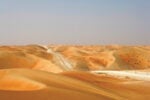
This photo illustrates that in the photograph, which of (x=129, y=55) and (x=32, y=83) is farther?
(x=129, y=55)

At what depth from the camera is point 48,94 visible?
1121 centimetres

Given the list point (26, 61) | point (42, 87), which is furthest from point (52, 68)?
point (42, 87)

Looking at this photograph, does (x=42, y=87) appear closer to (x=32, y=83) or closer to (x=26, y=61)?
(x=32, y=83)

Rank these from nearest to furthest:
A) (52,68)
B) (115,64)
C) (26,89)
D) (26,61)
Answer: (26,89) < (52,68) < (26,61) < (115,64)

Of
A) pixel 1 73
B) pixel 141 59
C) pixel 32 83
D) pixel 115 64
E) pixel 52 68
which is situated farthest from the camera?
pixel 141 59

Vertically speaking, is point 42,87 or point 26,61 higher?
point 42,87

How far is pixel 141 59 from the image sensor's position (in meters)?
67.6

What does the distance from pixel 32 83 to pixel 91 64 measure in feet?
165

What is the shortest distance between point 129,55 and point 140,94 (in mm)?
54623

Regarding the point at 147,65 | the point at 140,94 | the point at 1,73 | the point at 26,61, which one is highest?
the point at 1,73

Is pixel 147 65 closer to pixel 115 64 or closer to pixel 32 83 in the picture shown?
pixel 115 64

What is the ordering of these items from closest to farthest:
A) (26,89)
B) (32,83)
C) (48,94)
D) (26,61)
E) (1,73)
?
(48,94) < (26,89) < (32,83) < (1,73) < (26,61)

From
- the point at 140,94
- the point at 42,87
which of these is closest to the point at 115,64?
the point at 140,94

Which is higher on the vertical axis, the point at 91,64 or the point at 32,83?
the point at 32,83
